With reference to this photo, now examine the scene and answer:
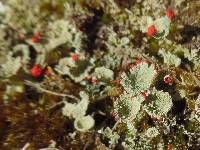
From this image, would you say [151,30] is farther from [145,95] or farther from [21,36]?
[21,36]

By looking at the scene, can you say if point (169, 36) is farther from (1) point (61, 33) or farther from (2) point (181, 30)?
(1) point (61, 33)

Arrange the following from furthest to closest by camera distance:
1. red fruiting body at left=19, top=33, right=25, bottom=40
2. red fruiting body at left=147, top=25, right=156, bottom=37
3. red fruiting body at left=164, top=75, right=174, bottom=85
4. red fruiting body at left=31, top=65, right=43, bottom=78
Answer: red fruiting body at left=19, top=33, right=25, bottom=40
red fruiting body at left=31, top=65, right=43, bottom=78
red fruiting body at left=147, top=25, right=156, bottom=37
red fruiting body at left=164, top=75, right=174, bottom=85

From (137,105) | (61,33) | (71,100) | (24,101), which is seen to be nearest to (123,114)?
(137,105)

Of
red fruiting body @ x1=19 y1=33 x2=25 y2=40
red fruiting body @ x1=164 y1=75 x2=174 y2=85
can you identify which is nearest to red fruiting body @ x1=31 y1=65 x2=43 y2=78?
red fruiting body @ x1=19 y1=33 x2=25 y2=40

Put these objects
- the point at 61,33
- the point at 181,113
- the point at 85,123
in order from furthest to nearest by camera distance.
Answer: the point at 61,33 < the point at 85,123 < the point at 181,113

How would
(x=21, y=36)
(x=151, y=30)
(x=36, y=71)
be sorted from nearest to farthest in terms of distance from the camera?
(x=151, y=30) < (x=36, y=71) < (x=21, y=36)

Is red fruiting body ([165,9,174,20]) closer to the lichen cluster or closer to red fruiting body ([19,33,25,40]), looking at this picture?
the lichen cluster

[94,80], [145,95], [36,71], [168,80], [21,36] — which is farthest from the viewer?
[21,36]

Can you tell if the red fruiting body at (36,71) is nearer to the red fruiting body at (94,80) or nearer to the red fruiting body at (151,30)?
the red fruiting body at (94,80)

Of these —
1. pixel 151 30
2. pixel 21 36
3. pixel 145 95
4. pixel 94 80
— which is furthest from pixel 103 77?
pixel 21 36


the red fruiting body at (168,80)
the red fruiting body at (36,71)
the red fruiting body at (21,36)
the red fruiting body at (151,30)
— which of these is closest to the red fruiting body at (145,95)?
the red fruiting body at (168,80)

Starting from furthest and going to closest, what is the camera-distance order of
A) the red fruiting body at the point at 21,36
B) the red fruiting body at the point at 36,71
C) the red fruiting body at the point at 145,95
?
the red fruiting body at the point at 21,36, the red fruiting body at the point at 36,71, the red fruiting body at the point at 145,95
